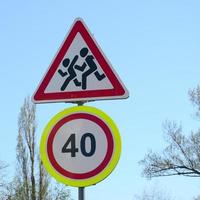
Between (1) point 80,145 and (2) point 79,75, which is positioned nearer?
(1) point 80,145

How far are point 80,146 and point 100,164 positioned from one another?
7.8 inches

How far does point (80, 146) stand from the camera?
4461 millimetres

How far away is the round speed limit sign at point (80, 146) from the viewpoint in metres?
4.40

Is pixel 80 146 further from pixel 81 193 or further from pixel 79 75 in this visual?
pixel 79 75

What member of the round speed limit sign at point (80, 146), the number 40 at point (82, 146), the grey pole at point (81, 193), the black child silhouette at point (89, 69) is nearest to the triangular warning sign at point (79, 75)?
the black child silhouette at point (89, 69)

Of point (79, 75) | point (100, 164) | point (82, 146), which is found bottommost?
point (100, 164)

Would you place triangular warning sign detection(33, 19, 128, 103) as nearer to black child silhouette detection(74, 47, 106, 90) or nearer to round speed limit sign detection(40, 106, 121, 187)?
black child silhouette detection(74, 47, 106, 90)

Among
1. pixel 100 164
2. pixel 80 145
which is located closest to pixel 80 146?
pixel 80 145

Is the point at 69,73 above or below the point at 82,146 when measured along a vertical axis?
above

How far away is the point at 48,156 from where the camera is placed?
4.53 m

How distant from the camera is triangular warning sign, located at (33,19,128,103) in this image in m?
4.65

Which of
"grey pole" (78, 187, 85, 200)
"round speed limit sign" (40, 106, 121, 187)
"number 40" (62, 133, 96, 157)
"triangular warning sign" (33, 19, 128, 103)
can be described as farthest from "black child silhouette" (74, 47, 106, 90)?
"grey pole" (78, 187, 85, 200)

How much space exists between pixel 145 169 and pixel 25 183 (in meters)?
6.98

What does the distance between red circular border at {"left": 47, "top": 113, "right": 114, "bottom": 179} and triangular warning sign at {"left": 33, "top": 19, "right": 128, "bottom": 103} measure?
0.55 ft
